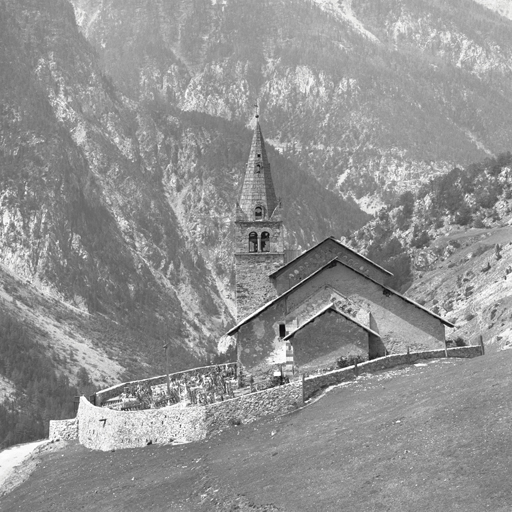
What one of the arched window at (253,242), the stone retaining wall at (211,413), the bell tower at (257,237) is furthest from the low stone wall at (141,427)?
the arched window at (253,242)

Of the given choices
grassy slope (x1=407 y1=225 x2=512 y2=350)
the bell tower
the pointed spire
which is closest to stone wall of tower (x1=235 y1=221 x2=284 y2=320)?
the bell tower

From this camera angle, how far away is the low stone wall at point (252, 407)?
47375 mm

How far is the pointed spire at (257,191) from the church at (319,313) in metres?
2.09

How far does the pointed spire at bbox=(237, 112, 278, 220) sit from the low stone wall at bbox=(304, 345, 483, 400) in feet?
66.4

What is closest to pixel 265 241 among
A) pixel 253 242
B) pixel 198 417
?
pixel 253 242

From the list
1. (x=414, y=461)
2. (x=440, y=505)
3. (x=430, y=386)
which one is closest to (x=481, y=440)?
(x=414, y=461)

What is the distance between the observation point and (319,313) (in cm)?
5288

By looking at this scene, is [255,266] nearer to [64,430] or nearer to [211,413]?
[64,430]

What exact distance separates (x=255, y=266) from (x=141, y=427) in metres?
21.3

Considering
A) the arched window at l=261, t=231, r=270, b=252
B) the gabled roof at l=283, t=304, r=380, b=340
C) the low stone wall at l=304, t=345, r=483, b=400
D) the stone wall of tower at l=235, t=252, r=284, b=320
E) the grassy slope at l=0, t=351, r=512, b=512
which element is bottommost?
the grassy slope at l=0, t=351, r=512, b=512

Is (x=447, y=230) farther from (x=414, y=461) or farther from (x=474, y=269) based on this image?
(x=414, y=461)

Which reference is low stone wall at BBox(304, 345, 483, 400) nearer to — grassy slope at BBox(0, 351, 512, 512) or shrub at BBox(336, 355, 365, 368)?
grassy slope at BBox(0, 351, 512, 512)

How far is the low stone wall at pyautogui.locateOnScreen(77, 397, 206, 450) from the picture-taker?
157 feet

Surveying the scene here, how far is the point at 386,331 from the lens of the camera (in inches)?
2297
